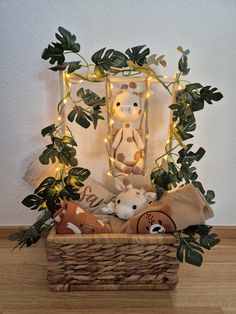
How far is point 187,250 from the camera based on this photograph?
77 centimetres

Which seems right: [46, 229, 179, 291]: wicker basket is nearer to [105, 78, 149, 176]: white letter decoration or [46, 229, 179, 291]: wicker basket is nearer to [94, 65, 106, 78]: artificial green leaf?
[105, 78, 149, 176]: white letter decoration

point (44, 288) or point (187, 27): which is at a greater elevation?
point (187, 27)

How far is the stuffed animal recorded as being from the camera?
0.92m

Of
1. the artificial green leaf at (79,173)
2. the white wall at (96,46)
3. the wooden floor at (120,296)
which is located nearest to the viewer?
the wooden floor at (120,296)

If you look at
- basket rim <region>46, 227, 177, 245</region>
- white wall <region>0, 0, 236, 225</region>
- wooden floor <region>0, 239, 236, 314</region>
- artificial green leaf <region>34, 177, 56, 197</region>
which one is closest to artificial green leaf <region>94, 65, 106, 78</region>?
white wall <region>0, 0, 236, 225</region>

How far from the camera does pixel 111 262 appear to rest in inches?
32.8

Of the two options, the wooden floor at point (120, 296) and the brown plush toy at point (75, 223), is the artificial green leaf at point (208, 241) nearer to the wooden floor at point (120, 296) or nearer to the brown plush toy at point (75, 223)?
the wooden floor at point (120, 296)

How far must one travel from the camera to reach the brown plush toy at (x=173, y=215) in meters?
0.82

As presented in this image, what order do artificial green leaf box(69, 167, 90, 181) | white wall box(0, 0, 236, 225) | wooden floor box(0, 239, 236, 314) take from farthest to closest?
white wall box(0, 0, 236, 225)
artificial green leaf box(69, 167, 90, 181)
wooden floor box(0, 239, 236, 314)

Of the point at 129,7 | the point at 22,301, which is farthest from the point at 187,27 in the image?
the point at 22,301

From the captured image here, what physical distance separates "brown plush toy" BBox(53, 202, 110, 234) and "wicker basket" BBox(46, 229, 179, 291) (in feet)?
0.07

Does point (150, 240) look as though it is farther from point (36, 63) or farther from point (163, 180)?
point (36, 63)

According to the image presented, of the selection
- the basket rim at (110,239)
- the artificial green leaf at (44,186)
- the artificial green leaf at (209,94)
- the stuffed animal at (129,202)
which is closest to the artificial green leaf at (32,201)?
the artificial green leaf at (44,186)

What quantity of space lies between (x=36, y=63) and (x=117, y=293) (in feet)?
2.69
